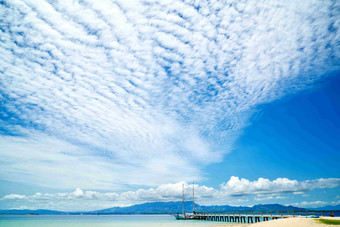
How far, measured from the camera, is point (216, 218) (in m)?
87.4

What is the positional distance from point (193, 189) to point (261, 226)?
66.2 m

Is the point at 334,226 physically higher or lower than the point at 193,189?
lower

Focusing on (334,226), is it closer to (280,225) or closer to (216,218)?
(280,225)

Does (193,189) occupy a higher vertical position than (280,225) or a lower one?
higher

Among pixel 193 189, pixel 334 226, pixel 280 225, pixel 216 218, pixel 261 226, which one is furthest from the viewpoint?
pixel 193 189

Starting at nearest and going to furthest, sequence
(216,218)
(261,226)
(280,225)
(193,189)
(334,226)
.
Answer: (334,226), (280,225), (261,226), (216,218), (193,189)

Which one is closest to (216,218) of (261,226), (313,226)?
(261,226)

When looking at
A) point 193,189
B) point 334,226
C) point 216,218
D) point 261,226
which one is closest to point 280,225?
point 261,226

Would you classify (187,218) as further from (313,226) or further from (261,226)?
(313,226)

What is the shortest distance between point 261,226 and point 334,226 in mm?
10249

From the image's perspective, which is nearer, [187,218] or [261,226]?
[261,226]

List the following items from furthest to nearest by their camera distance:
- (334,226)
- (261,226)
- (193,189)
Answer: (193,189)
(261,226)
(334,226)

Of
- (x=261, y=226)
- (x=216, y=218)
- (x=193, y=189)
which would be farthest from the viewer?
(x=193, y=189)

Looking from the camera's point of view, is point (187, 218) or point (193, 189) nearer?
point (187, 218)
